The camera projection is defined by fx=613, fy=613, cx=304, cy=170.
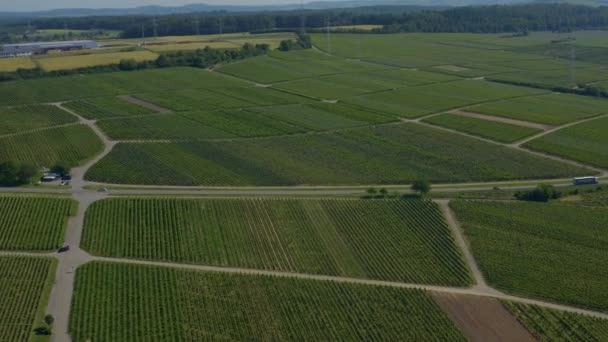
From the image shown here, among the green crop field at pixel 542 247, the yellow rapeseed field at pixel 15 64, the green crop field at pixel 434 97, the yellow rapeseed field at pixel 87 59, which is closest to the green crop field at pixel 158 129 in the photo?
the green crop field at pixel 434 97

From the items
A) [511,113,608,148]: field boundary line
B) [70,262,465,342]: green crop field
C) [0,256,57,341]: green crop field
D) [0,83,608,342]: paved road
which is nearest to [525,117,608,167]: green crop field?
[511,113,608,148]: field boundary line

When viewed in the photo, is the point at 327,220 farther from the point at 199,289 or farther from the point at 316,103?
the point at 316,103

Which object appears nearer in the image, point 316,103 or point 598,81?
point 316,103

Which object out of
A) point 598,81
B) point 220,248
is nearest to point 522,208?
point 220,248

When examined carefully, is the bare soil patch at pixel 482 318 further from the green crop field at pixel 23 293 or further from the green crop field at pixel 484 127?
the green crop field at pixel 484 127

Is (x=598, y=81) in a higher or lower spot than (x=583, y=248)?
higher

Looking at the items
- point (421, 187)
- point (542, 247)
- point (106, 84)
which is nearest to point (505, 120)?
point (421, 187)
